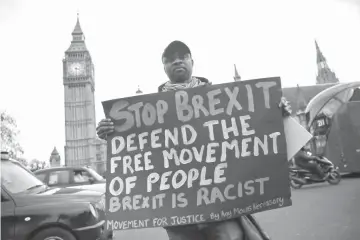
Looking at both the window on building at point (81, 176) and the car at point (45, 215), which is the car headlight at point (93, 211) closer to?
the car at point (45, 215)

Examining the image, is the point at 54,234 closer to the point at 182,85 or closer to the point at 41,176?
the point at 182,85

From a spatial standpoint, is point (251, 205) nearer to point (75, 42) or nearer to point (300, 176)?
point (300, 176)

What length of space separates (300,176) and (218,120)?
29.4 feet

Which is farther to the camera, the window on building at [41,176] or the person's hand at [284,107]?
the window on building at [41,176]

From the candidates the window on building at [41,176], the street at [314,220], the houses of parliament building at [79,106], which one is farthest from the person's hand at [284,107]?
the houses of parliament building at [79,106]

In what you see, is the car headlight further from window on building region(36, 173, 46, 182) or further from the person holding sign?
window on building region(36, 173, 46, 182)

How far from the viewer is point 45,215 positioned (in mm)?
4293

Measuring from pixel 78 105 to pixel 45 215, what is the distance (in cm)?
7825

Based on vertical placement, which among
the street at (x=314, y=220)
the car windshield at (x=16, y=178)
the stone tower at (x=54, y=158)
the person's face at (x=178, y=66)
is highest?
the person's face at (x=178, y=66)

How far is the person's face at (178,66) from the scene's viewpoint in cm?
242

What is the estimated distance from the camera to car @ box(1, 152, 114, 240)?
4230mm

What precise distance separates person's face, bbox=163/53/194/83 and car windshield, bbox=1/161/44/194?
3.09 m

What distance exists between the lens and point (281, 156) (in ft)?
7.72

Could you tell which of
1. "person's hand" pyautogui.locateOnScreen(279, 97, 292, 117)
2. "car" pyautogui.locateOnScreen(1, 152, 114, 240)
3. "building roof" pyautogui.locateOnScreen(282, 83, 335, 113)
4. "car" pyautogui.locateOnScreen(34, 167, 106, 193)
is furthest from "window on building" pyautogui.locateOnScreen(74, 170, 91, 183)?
"building roof" pyautogui.locateOnScreen(282, 83, 335, 113)
